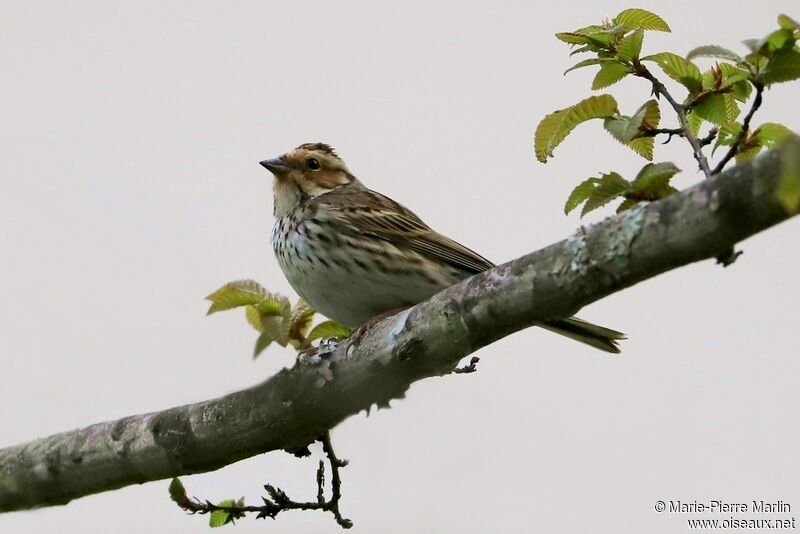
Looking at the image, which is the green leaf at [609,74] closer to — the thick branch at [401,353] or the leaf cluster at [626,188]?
the leaf cluster at [626,188]

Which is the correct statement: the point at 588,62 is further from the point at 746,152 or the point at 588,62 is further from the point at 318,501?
the point at 318,501

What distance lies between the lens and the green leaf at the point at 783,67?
3650 millimetres

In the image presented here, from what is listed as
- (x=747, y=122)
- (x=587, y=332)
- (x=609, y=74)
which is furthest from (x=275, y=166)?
(x=747, y=122)

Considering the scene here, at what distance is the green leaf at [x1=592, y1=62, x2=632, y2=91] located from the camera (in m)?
4.32

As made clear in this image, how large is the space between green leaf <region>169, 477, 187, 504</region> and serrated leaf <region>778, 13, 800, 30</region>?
3070mm

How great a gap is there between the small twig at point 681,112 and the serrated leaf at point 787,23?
19.5 inches

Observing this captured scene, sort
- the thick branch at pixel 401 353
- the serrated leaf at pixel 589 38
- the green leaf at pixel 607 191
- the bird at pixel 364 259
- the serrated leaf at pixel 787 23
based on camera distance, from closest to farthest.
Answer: the thick branch at pixel 401 353 < the serrated leaf at pixel 787 23 < the green leaf at pixel 607 191 < the serrated leaf at pixel 589 38 < the bird at pixel 364 259

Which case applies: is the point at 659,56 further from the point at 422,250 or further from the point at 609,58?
the point at 422,250

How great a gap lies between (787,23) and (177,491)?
3171 millimetres

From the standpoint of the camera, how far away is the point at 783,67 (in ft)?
12.1

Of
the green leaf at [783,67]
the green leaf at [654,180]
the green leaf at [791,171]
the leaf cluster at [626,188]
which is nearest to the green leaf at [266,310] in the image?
the leaf cluster at [626,188]

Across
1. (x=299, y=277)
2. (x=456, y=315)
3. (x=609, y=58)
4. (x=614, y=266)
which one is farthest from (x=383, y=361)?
(x=299, y=277)

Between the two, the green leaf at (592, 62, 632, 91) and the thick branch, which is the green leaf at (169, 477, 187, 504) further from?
the green leaf at (592, 62, 632, 91)

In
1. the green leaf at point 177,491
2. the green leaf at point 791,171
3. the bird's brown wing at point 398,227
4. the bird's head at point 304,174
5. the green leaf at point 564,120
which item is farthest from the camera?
the bird's head at point 304,174
